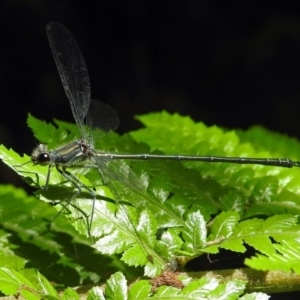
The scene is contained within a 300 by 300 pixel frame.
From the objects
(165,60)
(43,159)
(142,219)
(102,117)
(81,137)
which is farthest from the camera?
(165,60)

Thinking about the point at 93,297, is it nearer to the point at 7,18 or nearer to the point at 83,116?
the point at 83,116

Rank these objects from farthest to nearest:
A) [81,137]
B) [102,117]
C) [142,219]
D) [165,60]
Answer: [165,60]
[102,117]
[81,137]
[142,219]

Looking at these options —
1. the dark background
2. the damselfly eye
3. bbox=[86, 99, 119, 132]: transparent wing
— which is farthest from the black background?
the damselfly eye

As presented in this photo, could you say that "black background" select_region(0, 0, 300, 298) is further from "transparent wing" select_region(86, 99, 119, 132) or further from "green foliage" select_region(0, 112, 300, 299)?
"green foliage" select_region(0, 112, 300, 299)

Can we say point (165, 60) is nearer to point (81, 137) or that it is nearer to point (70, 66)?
point (70, 66)

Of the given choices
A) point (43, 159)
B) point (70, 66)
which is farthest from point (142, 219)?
point (70, 66)

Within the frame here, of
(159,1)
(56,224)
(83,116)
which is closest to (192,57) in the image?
(159,1)
